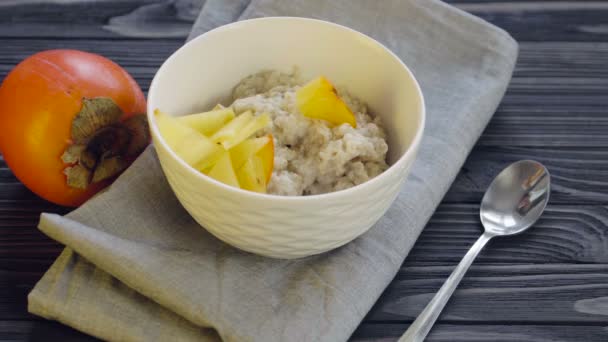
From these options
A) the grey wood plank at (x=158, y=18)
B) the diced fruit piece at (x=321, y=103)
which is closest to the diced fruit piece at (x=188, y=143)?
the diced fruit piece at (x=321, y=103)

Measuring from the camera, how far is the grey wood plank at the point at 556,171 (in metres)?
1.28

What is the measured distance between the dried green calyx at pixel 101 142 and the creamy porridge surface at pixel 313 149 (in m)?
0.24

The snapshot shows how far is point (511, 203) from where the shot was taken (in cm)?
123

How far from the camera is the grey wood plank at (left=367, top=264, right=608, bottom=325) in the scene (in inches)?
42.2

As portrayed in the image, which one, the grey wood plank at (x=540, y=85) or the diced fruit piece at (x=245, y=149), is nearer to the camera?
the diced fruit piece at (x=245, y=149)

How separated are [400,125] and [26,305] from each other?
67 cm

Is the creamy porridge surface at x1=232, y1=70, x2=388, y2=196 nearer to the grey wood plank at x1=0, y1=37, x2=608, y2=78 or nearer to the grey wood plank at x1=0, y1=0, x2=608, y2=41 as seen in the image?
the grey wood plank at x1=0, y1=37, x2=608, y2=78

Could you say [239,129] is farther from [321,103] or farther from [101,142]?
[101,142]

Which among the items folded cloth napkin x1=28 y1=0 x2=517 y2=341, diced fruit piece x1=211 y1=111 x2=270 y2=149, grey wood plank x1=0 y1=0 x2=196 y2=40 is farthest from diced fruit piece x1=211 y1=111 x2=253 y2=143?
grey wood plank x1=0 y1=0 x2=196 y2=40

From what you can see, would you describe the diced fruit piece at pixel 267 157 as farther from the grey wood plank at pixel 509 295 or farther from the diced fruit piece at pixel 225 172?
the grey wood plank at pixel 509 295

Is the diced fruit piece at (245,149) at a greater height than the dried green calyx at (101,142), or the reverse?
the diced fruit piece at (245,149)

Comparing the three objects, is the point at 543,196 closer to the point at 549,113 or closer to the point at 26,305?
the point at 549,113

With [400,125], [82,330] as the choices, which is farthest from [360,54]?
[82,330]

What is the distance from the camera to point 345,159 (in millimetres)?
1003
